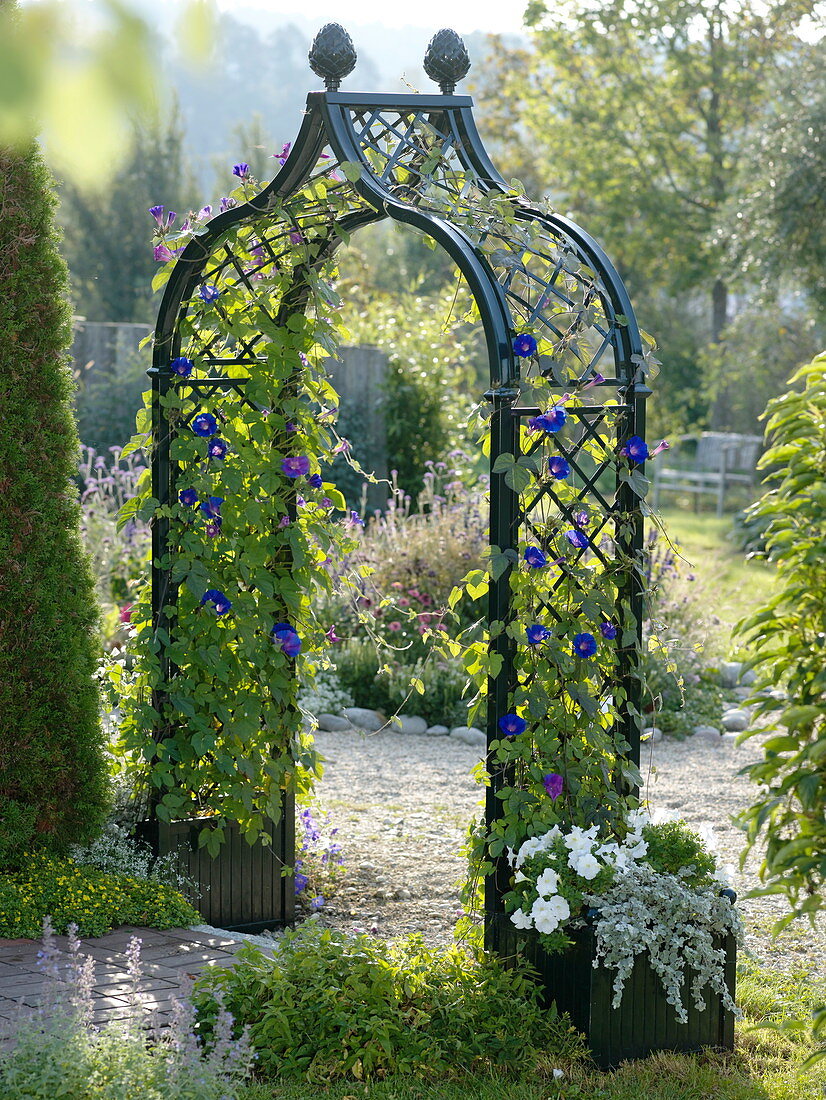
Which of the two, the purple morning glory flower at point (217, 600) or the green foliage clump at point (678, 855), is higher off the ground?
the purple morning glory flower at point (217, 600)

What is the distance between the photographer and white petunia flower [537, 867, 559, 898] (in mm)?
2990

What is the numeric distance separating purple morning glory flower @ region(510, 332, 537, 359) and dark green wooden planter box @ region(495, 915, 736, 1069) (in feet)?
4.66

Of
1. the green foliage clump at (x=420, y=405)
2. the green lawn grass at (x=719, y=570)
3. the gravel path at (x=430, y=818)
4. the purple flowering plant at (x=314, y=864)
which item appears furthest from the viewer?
the green foliage clump at (x=420, y=405)

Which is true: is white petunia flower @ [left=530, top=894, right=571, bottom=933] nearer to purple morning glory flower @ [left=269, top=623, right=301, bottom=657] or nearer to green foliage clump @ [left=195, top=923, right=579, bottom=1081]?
green foliage clump @ [left=195, top=923, right=579, bottom=1081]

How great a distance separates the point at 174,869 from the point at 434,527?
4.14 meters

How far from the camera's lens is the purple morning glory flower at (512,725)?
3.15 meters

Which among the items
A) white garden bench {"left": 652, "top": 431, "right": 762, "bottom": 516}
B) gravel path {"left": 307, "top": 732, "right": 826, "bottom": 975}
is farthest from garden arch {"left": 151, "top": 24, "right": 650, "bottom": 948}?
white garden bench {"left": 652, "top": 431, "right": 762, "bottom": 516}

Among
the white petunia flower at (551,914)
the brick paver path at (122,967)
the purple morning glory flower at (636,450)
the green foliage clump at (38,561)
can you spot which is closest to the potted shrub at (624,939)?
the white petunia flower at (551,914)

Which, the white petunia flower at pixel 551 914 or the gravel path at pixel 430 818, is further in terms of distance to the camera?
the gravel path at pixel 430 818

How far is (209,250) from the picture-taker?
3.79 m

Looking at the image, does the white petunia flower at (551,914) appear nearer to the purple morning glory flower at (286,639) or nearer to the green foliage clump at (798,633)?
the green foliage clump at (798,633)

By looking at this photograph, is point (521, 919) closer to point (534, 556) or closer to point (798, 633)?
point (534, 556)

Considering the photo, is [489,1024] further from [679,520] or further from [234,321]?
[679,520]

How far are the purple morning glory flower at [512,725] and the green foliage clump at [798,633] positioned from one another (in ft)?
2.93
